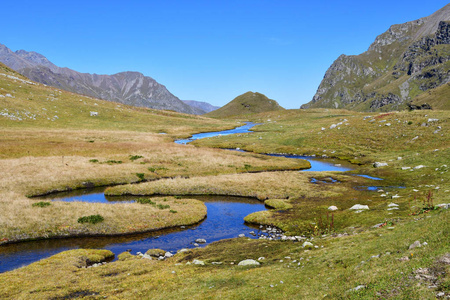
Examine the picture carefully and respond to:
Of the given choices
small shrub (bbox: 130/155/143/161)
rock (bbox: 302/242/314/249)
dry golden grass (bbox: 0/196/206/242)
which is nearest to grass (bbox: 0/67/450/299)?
dry golden grass (bbox: 0/196/206/242)

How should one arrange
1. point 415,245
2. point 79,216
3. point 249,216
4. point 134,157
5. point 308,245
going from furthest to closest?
point 134,157 → point 249,216 → point 79,216 → point 308,245 → point 415,245

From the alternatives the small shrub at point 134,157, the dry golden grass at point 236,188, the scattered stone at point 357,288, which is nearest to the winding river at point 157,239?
the dry golden grass at point 236,188

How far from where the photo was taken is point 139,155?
63.3 meters

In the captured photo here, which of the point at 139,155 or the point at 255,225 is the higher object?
the point at 139,155

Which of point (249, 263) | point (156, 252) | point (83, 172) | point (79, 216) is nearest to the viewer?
point (249, 263)

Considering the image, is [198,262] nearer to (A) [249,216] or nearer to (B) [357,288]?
(B) [357,288]

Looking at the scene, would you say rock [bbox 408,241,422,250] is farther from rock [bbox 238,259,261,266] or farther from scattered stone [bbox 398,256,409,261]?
rock [bbox 238,259,261,266]

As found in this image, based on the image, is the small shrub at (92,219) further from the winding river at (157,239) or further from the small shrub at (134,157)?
the small shrub at (134,157)

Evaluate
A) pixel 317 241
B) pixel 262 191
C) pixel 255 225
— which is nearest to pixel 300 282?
pixel 317 241

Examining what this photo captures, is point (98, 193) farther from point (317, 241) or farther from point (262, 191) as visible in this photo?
point (317, 241)

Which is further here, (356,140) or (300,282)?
(356,140)

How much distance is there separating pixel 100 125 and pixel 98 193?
289ft

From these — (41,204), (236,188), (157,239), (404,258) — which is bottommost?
(157,239)

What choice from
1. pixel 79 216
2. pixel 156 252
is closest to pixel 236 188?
pixel 156 252
